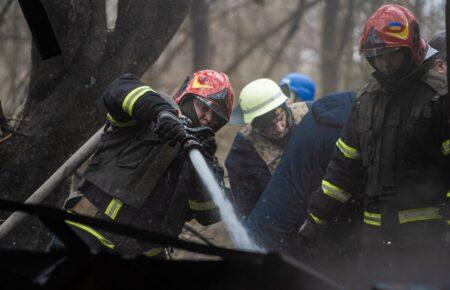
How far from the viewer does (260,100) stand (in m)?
6.32

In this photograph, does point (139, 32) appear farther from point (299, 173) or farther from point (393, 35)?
point (393, 35)

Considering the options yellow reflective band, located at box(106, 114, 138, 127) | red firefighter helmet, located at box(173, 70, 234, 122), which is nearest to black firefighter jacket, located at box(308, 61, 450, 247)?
red firefighter helmet, located at box(173, 70, 234, 122)

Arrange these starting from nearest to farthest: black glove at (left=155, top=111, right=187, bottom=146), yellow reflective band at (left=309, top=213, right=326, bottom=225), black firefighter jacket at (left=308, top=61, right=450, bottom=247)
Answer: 1. black glove at (left=155, top=111, right=187, bottom=146)
2. black firefighter jacket at (left=308, top=61, right=450, bottom=247)
3. yellow reflective band at (left=309, top=213, right=326, bottom=225)

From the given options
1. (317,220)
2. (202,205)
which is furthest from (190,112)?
(317,220)

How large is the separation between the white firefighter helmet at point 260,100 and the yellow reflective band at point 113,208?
2.44 metres

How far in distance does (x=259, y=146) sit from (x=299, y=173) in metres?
1.10

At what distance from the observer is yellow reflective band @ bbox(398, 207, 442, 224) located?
411cm

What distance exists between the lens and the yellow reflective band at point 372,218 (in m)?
4.32

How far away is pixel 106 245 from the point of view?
161 inches

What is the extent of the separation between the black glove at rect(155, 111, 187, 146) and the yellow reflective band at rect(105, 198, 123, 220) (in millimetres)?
709

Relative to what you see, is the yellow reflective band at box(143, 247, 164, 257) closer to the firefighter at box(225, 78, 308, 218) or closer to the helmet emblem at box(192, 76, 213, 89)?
the helmet emblem at box(192, 76, 213, 89)

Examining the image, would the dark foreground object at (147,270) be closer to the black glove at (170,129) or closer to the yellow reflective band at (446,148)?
the black glove at (170,129)

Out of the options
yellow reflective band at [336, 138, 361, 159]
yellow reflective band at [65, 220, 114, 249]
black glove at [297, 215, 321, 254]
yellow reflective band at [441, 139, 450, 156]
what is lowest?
black glove at [297, 215, 321, 254]

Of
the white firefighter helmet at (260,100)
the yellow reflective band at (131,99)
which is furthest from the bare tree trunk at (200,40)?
the yellow reflective band at (131,99)
